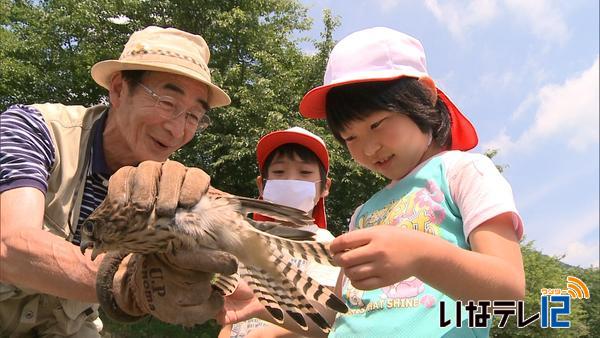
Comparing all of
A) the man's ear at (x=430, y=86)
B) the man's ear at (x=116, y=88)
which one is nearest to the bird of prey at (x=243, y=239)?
the man's ear at (x=430, y=86)

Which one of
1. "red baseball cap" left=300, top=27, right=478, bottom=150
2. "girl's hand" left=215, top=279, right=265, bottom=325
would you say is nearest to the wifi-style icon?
"red baseball cap" left=300, top=27, right=478, bottom=150

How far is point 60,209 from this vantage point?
8.43ft

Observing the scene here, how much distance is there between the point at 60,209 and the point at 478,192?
198cm

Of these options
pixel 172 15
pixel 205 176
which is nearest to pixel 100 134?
pixel 205 176

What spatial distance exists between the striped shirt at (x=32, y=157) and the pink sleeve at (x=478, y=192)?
66.6 inches

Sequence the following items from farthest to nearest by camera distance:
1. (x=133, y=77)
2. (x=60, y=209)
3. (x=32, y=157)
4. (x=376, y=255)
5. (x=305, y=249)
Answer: (x=133, y=77) < (x=60, y=209) < (x=32, y=157) < (x=305, y=249) < (x=376, y=255)

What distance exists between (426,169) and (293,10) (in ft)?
Answer: 75.0

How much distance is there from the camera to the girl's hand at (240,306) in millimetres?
2012

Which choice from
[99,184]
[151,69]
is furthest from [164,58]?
[99,184]

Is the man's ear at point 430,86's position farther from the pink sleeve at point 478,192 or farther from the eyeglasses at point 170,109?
the eyeglasses at point 170,109

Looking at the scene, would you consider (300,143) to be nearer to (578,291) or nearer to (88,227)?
(88,227)

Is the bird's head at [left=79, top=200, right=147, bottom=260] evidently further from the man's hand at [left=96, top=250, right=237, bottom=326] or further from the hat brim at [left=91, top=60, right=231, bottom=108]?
the hat brim at [left=91, top=60, right=231, bottom=108]

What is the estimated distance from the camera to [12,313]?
2.68 metres

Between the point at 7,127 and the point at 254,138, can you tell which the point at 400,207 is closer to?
the point at 7,127
